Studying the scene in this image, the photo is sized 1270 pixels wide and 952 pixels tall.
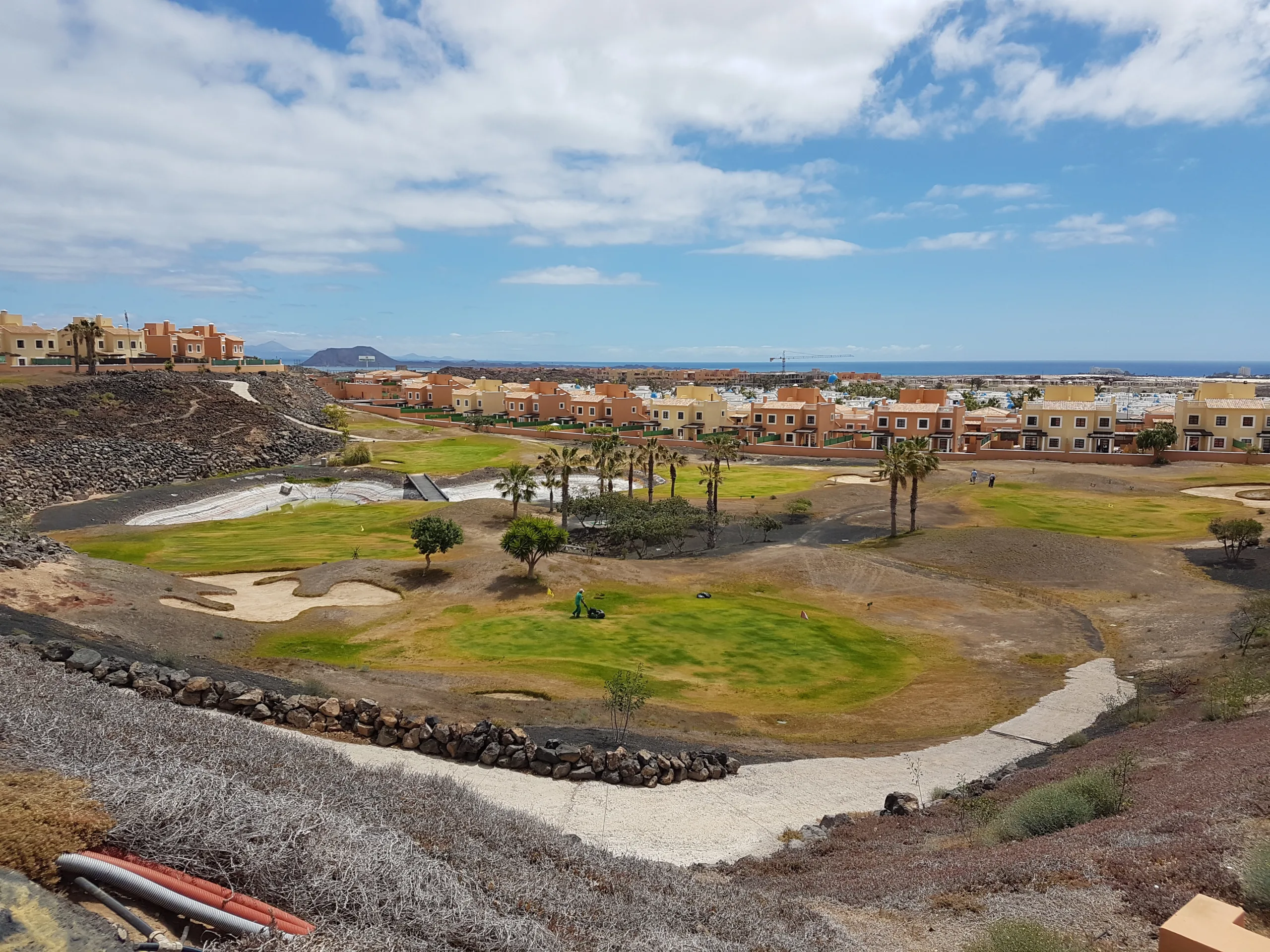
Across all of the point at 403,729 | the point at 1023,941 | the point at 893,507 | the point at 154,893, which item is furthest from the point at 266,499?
the point at 1023,941

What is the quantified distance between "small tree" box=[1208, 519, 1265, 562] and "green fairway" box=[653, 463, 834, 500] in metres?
32.0

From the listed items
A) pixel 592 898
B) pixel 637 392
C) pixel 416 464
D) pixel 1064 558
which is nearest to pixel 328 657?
pixel 592 898

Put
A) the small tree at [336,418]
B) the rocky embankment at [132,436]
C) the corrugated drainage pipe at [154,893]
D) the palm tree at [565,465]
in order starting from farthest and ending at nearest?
the small tree at [336,418]
the rocky embankment at [132,436]
the palm tree at [565,465]
the corrugated drainage pipe at [154,893]

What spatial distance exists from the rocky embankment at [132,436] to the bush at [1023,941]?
65.7 metres

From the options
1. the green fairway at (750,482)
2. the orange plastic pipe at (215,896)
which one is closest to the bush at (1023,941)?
the orange plastic pipe at (215,896)

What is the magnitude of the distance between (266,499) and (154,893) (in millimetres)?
64021

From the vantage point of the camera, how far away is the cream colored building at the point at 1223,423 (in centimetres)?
8562

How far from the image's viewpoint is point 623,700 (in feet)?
67.6

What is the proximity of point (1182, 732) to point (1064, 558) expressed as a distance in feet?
90.2

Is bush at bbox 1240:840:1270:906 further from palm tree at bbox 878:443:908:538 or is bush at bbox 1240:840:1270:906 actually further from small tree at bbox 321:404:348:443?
small tree at bbox 321:404:348:443

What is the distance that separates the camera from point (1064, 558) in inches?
1748

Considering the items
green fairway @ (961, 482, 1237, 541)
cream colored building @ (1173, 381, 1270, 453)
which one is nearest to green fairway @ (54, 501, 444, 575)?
green fairway @ (961, 482, 1237, 541)

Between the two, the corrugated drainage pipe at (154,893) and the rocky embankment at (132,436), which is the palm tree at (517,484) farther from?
the corrugated drainage pipe at (154,893)

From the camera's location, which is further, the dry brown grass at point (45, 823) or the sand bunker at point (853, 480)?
the sand bunker at point (853, 480)
